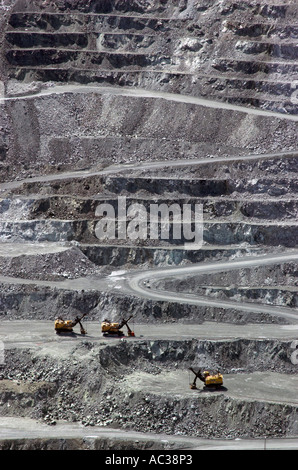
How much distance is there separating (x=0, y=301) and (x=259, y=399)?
802 inches

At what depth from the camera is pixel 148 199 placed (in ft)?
207

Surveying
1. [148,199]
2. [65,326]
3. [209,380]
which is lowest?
[209,380]

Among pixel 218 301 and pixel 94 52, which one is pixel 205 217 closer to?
pixel 218 301

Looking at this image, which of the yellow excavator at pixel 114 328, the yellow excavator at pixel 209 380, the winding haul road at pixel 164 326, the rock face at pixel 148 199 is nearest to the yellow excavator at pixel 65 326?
the winding haul road at pixel 164 326

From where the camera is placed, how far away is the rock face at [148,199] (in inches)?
→ 1705

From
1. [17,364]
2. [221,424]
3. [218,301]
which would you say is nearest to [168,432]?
[221,424]

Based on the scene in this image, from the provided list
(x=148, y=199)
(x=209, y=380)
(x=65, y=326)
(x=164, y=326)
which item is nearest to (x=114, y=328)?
(x=65, y=326)

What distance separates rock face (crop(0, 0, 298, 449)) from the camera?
4331cm

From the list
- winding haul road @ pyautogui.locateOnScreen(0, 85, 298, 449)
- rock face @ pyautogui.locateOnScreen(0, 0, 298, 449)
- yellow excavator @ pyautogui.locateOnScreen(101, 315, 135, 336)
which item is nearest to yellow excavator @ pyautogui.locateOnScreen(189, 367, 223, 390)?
rock face @ pyautogui.locateOnScreen(0, 0, 298, 449)

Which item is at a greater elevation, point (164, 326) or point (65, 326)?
point (65, 326)

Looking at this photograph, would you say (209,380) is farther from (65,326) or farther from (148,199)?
(148,199)

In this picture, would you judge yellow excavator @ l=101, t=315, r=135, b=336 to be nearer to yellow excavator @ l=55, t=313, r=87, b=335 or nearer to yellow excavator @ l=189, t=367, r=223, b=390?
yellow excavator @ l=55, t=313, r=87, b=335

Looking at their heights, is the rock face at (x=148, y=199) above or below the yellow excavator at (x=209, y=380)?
above

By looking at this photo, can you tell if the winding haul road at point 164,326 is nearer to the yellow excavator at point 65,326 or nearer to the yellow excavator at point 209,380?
the yellow excavator at point 65,326
